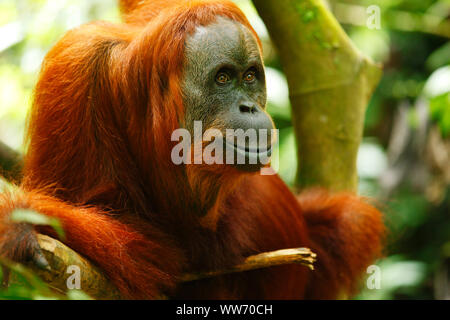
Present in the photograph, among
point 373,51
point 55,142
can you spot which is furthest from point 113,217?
point 373,51

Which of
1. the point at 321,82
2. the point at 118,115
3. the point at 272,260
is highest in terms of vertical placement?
the point at 321,82

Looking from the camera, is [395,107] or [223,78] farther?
[395,107]

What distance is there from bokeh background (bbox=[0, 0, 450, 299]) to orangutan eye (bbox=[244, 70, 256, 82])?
2.20 meters

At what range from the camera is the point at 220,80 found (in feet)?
7.52

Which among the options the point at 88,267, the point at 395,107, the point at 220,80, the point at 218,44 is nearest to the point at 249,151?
the point at 220,80

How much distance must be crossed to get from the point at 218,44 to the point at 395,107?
5.52 meters

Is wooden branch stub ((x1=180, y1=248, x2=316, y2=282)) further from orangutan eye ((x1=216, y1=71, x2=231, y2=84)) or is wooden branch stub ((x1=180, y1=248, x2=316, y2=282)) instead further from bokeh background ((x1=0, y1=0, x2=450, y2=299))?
bokeh background ((x1=0, y1=0, x2=450, y2=299))

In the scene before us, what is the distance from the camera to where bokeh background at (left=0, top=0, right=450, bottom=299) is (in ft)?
15.0

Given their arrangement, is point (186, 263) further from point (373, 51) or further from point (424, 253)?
point (424, 253)

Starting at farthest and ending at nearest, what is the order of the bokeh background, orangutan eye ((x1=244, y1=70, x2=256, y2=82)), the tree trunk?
1. the bokeh background
2. the tree trunk
3. orangutan eye ((x1=244, y1=70, x2=256, y2=82))

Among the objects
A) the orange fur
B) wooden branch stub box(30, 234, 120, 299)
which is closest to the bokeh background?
the orange fur

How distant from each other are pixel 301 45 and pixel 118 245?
61.1 inches

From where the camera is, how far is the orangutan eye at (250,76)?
92.7 inches

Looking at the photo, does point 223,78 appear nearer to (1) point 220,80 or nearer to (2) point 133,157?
(1) point 220,80
